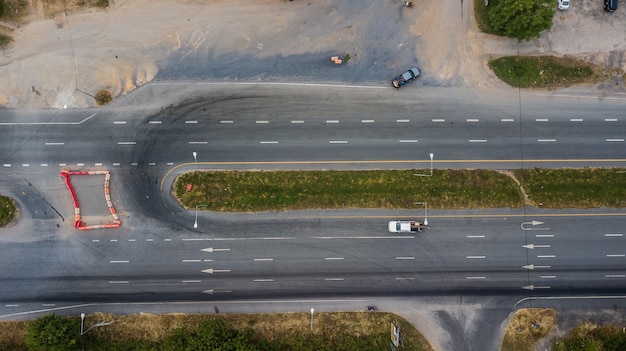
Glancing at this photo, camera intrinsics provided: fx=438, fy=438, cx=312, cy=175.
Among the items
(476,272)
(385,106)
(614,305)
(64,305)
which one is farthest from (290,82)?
(614,305)

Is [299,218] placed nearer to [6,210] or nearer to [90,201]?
[90,201]

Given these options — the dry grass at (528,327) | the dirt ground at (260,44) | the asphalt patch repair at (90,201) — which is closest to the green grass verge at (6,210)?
the asphalt patch repair at (90,201)

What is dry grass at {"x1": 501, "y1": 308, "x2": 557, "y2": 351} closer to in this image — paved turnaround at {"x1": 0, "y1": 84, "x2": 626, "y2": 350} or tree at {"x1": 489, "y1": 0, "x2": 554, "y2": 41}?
paved turnaround at {"x1": 0, "y1": 84, "x2": 626, "y2": 350}

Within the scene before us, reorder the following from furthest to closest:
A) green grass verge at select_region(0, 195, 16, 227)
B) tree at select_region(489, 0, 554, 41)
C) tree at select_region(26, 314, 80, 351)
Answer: green grass verge at select_region(0, 195, 16, 227) < tree at select_region(489, 0, 554, 41) < tree at select_region(26, 314, 80, 351)

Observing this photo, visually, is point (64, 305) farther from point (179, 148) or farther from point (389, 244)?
point (389, 244)

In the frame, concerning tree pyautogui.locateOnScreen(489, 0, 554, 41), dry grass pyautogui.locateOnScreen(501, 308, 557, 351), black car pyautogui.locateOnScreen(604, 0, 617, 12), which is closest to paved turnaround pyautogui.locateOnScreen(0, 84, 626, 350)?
dry grass pyautogui.locateOnScreen(501, 308, 557, 351)

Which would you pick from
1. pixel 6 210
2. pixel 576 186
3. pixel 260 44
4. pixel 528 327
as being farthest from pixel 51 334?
pixel 576 186
